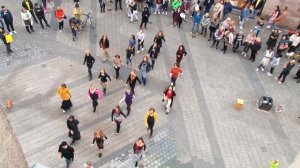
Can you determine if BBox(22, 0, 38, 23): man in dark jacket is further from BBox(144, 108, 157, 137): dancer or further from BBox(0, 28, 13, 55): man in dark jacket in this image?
BBox(144, 108, 157, 137): dancer

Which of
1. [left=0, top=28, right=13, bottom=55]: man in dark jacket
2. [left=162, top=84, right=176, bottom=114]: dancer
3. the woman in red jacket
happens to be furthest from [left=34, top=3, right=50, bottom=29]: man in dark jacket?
[left=162, top=84, right=176, bottom=114]: dancer

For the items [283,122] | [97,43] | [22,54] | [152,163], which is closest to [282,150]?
[283,122]

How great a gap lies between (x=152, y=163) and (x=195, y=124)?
262 centimetres

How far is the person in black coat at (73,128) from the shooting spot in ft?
43.2

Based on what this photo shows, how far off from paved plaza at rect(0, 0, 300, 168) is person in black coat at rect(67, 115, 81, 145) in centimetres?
34

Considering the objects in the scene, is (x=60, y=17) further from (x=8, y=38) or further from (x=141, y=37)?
(x=141, y=37)

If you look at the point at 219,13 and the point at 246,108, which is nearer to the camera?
the point at 246,108

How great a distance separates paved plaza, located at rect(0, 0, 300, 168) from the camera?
14.1 meters

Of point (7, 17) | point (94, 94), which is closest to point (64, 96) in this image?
point (94, 94)

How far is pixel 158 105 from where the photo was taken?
52.5ft

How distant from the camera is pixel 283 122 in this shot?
15.9 metres

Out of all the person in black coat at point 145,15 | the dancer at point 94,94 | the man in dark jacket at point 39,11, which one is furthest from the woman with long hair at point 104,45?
the man in dark jacket at point 39,11

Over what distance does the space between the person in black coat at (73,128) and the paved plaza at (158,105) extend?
1.13 feet

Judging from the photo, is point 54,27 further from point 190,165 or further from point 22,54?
point 190,165
